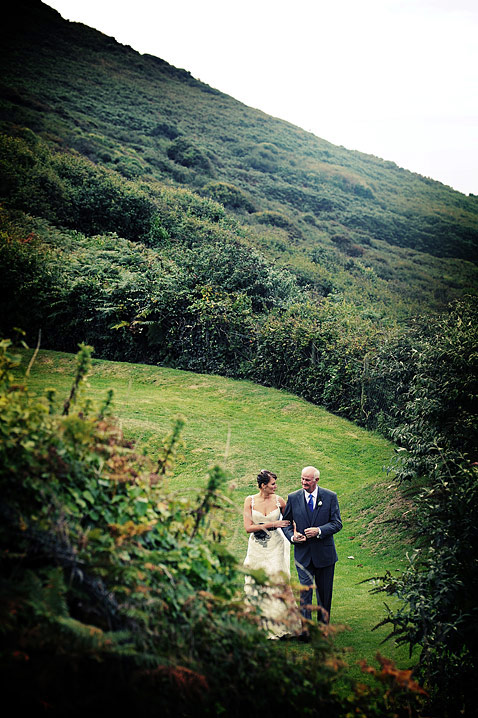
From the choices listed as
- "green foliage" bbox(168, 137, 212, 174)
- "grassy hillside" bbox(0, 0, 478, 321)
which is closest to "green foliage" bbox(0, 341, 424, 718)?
"grassy hillside" bbox(0, 0, 478, 321)

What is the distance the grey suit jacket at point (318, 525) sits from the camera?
237 inches

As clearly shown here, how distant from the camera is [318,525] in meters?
6.09

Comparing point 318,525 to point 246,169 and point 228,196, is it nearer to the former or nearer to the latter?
point 228,196

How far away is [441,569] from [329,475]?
742 centimetres

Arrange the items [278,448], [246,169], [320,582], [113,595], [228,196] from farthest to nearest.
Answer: [246,169] < [228,196] < [278,448] < [320,582] < [113,595]

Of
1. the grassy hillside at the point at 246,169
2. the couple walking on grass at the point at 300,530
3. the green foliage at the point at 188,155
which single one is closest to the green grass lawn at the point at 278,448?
the couple walking on grass at the point at 300,530

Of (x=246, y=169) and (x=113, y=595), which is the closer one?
(x=113, y=595)

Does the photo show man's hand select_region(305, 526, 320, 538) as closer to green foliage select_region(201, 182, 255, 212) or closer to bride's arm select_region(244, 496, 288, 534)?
bride's arm select_region(244, 496, 288, 534)

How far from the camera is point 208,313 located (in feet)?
59.1

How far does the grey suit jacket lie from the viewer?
6.03 meters

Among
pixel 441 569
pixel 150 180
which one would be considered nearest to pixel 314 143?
pixel 150 180

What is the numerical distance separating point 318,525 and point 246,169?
A: 163 ft

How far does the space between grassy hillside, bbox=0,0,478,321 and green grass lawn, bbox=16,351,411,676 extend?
13277 millimetres

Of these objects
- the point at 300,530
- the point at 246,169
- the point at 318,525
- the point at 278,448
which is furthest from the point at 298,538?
the point at 246,169
